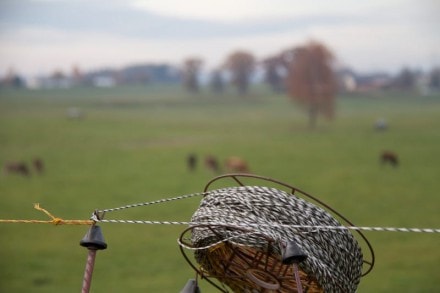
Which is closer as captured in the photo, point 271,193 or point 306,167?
point 271,193

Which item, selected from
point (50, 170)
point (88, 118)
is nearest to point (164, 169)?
point (50, 170)

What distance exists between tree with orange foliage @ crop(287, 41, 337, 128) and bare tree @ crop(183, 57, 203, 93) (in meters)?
9.18

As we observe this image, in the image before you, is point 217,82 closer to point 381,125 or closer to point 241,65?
point 241,65

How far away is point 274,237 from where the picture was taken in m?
1.82

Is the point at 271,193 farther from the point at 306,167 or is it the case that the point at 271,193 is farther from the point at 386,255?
the point at 306,167

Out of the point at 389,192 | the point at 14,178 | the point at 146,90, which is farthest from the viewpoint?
the point at 146,90

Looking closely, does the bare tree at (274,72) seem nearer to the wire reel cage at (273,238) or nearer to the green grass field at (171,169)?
the green grass field at (171,169)

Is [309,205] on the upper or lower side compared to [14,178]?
upper

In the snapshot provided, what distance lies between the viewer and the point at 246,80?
4600 centimetres

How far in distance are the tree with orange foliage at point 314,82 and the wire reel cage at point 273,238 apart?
3659cm

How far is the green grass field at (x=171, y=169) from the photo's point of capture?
1234 centimetres

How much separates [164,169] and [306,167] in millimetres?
4860

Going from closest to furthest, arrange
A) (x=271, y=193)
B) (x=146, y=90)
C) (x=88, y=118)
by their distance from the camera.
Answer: (x=271, y=193) → (x=88, y=118) → (x=146, y=90)

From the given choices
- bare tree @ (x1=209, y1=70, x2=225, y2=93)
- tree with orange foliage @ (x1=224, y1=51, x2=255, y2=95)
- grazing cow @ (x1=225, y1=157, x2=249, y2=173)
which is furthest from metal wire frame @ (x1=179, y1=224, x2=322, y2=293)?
bare tree @ (x1=209, y1=70, x2=225, y2=93)
